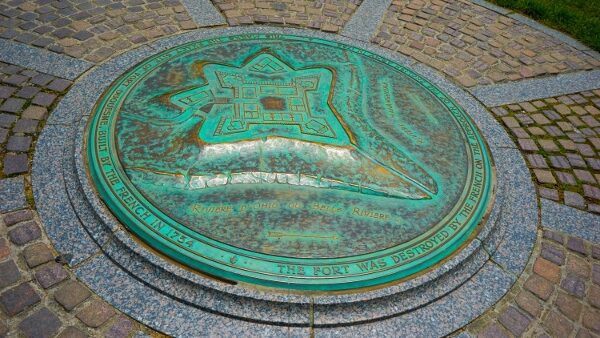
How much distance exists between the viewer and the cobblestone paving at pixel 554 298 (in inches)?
104

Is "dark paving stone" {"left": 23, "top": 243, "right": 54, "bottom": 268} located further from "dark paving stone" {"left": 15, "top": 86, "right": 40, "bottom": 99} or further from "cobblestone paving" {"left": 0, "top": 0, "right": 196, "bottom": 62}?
"cobblestone paving" {"left": 0, "top": 0, "right": 196, "bottom": 62}

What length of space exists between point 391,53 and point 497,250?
2.44 metres

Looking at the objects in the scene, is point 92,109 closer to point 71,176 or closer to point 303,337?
point 71,176

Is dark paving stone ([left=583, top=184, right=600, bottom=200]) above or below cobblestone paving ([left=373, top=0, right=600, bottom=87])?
below

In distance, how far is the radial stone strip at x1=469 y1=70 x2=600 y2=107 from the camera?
442 centimetres

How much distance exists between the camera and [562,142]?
13.4 feet

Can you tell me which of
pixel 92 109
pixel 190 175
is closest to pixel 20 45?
pixel 92 109

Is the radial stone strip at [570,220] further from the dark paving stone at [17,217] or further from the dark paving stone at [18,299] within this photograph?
the dark paving stone at [17,217]

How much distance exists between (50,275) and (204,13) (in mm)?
3320

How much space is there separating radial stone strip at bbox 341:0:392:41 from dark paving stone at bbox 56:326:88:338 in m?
3.80

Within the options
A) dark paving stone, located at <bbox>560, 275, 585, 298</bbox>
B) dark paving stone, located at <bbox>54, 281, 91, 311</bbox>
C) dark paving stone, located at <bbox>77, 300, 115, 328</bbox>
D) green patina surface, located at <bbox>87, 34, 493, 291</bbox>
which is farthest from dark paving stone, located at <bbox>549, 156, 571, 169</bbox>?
dark paving stone, located at <bbox>54, 281, 91, 311</bbox>

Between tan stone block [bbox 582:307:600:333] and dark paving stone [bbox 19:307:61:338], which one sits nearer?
dark paving stone [bbox 19:307:61:338]

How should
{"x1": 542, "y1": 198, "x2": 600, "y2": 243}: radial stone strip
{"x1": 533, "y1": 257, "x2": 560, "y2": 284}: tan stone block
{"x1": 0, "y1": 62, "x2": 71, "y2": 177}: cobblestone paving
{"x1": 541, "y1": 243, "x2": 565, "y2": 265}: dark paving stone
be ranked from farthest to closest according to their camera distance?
{"x1": 542, "y1": 198, "x2": 600, "y2": 243}: radial stone strip
{"x1": 0, "y1": 62, "x2": 71, "y2": 177}: cobblestone paving
{"x1": 541, "y1": 243, "x2": 565, "y2": 265}: dark paving stone
{"x1": 533, "y1": 257, "x2": 560, "y2": 284}: tan stone block

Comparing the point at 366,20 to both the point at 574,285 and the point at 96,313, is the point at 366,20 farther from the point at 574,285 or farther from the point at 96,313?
the point at 96,313
